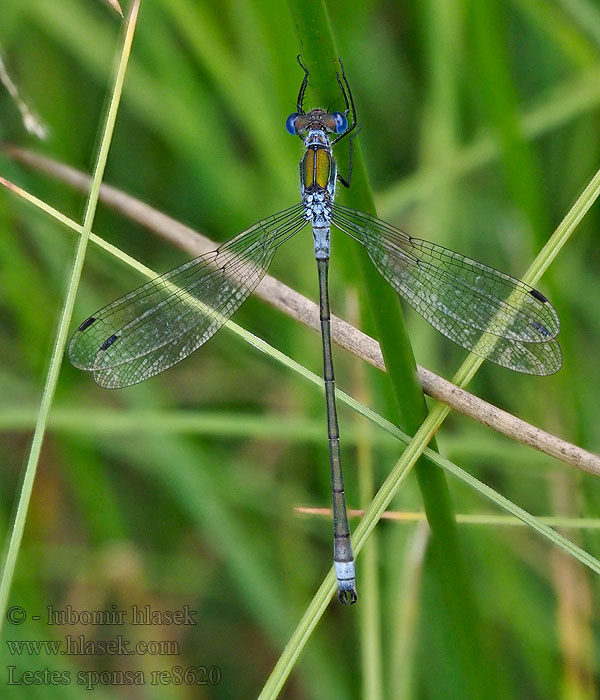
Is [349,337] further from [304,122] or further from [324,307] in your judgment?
[304,122]

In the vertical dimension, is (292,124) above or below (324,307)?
above

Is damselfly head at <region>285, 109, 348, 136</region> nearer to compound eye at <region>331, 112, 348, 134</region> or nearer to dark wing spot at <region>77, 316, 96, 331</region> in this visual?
compound eye at <region>331, 112, 348, 134</region>

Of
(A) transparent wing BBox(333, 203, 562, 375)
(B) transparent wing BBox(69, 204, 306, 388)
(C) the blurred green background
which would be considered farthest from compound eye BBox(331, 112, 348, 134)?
(B) transparent wing BBox(69, 204, 306, 388)

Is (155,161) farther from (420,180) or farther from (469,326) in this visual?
(469,326)

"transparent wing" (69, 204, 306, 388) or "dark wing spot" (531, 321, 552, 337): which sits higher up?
"transparent wing" (69, 204, 306, 388)

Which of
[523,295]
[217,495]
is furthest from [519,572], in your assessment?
[523,295]

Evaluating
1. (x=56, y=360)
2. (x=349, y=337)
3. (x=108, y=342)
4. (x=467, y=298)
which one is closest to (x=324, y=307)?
(x=349, y=337)

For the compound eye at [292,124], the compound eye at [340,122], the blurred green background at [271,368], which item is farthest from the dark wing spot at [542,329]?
the compound eye at [292,124]
